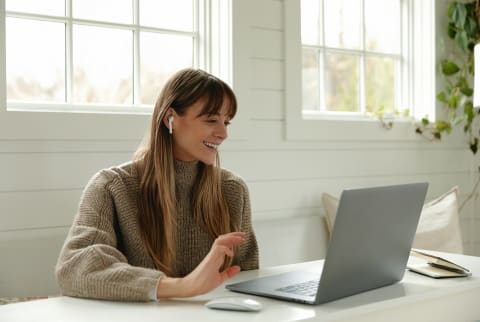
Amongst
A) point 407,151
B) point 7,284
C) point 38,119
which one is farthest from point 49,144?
point 407,151

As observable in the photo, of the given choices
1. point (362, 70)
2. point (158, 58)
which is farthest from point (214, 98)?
point (362, 70)

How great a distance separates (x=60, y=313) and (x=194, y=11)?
A: 6.44 feet

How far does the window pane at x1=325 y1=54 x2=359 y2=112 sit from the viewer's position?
3650mm

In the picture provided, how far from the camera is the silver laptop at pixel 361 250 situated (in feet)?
4.93

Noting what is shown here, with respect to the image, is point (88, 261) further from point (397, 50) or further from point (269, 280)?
point (397, 50)

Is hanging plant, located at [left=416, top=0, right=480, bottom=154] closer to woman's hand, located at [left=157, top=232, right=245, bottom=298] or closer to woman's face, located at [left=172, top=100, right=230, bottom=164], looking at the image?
woman's face, located at [left=172, top=100, right=230, bottom=164]

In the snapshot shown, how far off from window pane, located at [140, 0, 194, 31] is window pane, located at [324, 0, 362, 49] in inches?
33.1

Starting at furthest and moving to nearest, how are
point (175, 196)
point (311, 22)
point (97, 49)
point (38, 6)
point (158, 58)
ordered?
point (311, 22) → point (158, 58) → point (97, 49) → point (38, 6) → point (175, 196)

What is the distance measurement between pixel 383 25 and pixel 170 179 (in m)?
2.17

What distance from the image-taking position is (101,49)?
A: 2.87 meters

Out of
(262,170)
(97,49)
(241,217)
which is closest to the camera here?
(241,217)

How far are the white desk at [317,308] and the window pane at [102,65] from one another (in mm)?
1281

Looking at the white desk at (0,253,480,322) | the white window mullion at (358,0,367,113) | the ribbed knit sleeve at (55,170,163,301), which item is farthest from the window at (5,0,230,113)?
the white desk at (0,253,480,322)

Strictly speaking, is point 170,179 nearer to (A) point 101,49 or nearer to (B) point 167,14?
(A) point 101,49
